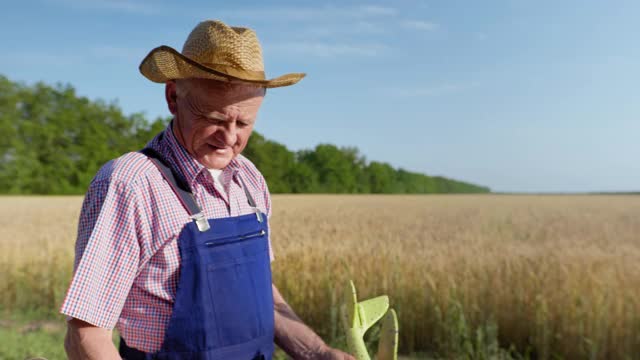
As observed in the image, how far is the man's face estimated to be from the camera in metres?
1.30

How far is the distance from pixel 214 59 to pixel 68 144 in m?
33.5

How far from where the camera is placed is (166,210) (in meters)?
1.24

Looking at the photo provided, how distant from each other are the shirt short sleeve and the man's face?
0.23 meters

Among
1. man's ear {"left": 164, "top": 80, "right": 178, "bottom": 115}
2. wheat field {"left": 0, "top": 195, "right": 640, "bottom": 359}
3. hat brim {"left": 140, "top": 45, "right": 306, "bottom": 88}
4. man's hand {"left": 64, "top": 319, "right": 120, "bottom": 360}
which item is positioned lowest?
wheat field {"left": 0, "top": 195, "right": 640, "bottom": 359}

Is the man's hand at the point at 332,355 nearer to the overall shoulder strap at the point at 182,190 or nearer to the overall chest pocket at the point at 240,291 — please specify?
the overall chest pocket at the point at 240,291

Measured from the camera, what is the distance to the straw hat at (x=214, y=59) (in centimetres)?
128

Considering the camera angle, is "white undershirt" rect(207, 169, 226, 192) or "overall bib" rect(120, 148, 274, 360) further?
"white undershirt" rect(207, 169, 226, 192)

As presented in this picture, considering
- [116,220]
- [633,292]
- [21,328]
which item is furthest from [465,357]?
[21,328]

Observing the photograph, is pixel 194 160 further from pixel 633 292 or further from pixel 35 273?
pixel 35 273

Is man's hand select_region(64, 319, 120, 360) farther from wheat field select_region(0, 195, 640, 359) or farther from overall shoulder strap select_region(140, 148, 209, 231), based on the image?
wheat field select_region(0, 195, 640, 359)

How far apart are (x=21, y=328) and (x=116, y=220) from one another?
4.42m

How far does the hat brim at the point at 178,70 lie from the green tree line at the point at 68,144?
102ft

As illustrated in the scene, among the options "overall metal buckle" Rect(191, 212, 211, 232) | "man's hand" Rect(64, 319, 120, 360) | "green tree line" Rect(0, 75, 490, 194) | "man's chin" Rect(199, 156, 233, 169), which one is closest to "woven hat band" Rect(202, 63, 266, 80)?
"man's chin" Rect(199, 156, 233, 169)

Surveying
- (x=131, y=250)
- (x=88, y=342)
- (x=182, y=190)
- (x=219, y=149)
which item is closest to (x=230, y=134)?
(x=219, y=149)
